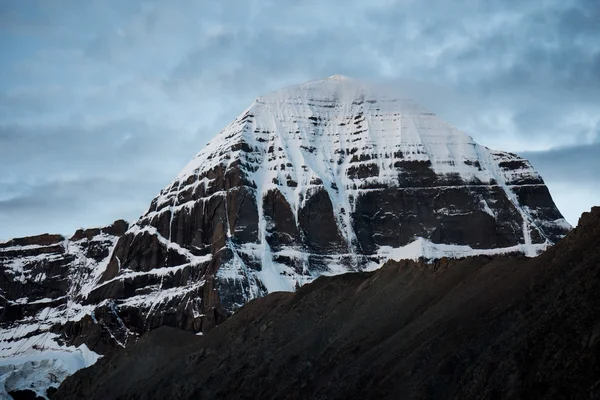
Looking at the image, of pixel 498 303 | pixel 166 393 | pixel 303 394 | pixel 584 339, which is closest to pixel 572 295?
pixel 584 339

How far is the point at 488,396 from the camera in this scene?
2621 inches

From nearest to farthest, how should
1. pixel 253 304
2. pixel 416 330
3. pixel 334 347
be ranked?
1. pixel 416 330
2. pixel 334 347
3. pixel 253 304

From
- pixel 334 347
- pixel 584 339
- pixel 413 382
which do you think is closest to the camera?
pixel 584 339

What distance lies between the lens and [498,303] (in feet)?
272

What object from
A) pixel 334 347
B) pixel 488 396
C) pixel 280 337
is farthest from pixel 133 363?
pixel 488 396

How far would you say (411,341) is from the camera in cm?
8819

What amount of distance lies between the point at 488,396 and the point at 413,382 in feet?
43.1

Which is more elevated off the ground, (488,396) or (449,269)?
(449,269)

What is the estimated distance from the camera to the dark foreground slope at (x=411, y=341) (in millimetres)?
66062

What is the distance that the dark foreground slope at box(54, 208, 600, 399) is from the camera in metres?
66.1

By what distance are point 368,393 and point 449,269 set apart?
966 inches

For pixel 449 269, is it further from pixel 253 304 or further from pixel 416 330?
pixel 253 304

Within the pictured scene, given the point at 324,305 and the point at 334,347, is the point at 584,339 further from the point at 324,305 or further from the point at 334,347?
the point at 324,305

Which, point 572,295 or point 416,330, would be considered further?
point 416,330
